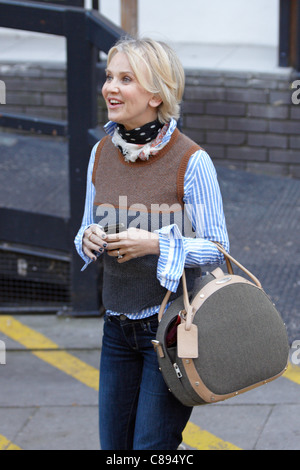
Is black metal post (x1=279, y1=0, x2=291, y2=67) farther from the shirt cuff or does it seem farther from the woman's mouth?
the shirt cuff

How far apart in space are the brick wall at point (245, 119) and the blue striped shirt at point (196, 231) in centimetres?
468

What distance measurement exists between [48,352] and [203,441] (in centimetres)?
144

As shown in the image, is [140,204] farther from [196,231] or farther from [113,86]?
[113,86]

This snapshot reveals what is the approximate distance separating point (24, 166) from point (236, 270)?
275 cm

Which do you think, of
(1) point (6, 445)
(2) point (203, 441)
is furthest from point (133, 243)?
(1) point (6, 445)

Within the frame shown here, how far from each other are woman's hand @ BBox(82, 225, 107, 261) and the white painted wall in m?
6.07

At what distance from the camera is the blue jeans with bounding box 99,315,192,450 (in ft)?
9.74

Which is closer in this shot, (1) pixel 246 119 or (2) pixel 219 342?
(2) pixel 219 342

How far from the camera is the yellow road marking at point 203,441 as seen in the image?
404 centimetres

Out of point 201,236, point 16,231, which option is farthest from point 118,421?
point 16,231

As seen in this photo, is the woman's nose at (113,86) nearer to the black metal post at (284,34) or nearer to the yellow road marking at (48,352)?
the yellow road marking at (48,352)

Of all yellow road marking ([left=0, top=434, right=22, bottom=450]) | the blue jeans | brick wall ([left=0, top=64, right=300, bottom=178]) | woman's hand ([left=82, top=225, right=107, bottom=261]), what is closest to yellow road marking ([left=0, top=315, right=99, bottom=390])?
yellow road marking ([left=0, top=434, right=22, bottom=450])

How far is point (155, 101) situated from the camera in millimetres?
2938

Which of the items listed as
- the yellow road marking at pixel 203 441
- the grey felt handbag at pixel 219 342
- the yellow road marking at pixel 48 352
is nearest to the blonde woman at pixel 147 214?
the grey felt handbag at pixel 219 342
